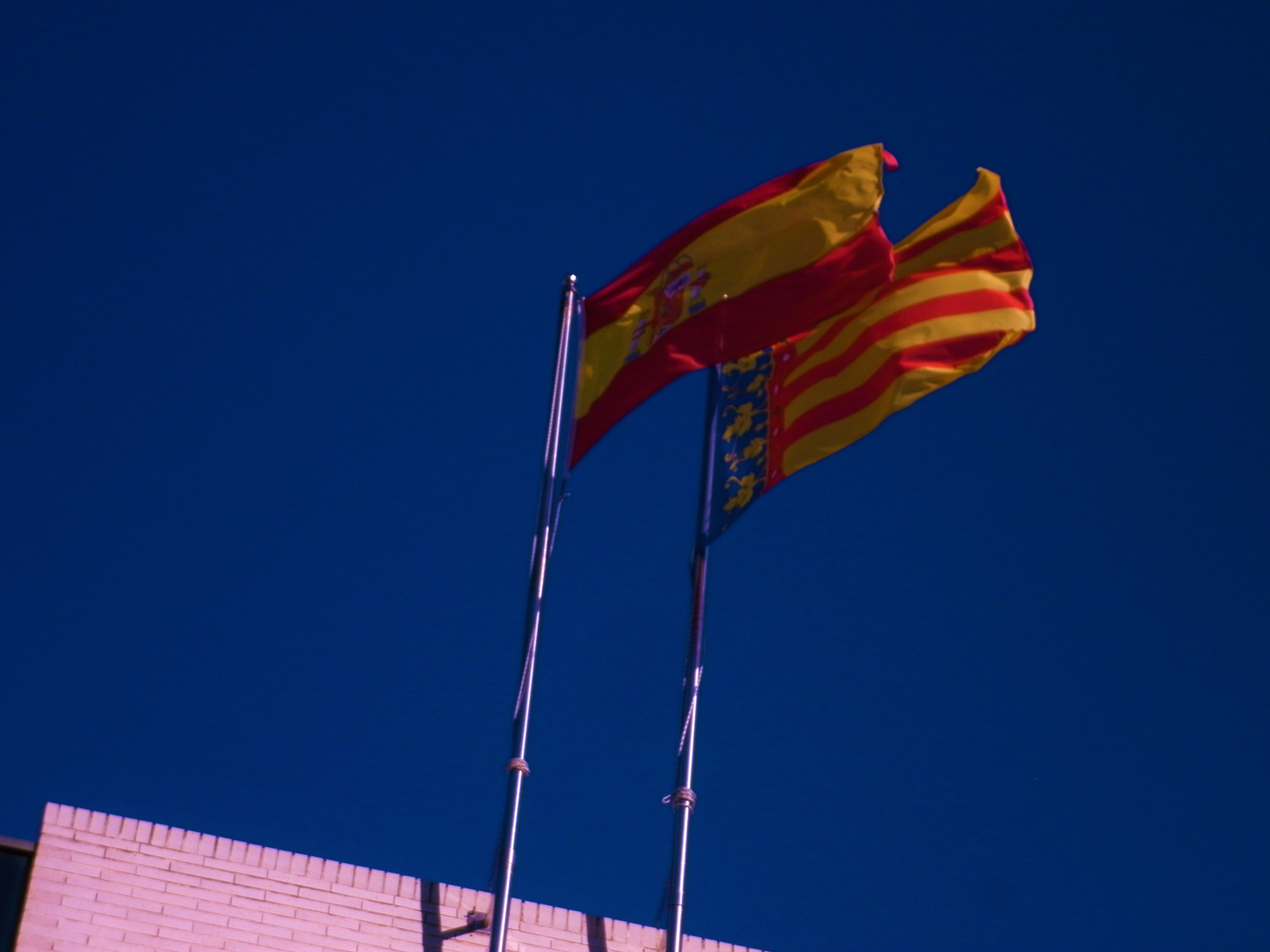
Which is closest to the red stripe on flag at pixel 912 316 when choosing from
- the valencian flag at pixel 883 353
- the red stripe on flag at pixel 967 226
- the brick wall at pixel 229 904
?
the valencian flag at pixel 883 353

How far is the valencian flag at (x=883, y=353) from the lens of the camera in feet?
55.6

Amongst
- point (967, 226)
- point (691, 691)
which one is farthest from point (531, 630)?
point (967, 226)

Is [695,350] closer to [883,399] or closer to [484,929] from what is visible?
[883,399]

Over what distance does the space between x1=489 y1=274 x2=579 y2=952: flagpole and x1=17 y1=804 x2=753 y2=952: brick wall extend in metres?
0.84

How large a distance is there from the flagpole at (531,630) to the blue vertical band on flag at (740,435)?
4.48 ft

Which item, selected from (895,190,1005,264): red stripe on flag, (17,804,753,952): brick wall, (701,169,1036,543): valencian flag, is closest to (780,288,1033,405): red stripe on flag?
(701,169,1036,543): valencian flag

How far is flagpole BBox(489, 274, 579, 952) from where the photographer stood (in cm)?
1458

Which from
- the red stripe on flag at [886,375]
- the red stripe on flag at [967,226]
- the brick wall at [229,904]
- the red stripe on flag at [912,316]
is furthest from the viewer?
the red stripe on flag at [967,226]

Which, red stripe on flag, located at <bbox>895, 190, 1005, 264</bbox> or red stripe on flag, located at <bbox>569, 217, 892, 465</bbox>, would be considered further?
red stripe on flag, located at <bbox>895, 190, 1005, 264</bbox>

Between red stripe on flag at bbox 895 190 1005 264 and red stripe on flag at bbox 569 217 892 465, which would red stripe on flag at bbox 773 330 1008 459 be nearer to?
red stripe on flag at bbox 569 217 892 465

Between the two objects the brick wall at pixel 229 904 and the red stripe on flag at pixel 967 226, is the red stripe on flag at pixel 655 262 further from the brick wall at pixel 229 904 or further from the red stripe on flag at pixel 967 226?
the brick wall at pixel 229 904

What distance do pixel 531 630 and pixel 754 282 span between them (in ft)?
11.4

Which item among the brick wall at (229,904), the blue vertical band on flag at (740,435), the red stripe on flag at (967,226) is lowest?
the brick wall at (229,904)

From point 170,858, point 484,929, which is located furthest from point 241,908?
point 484,929
